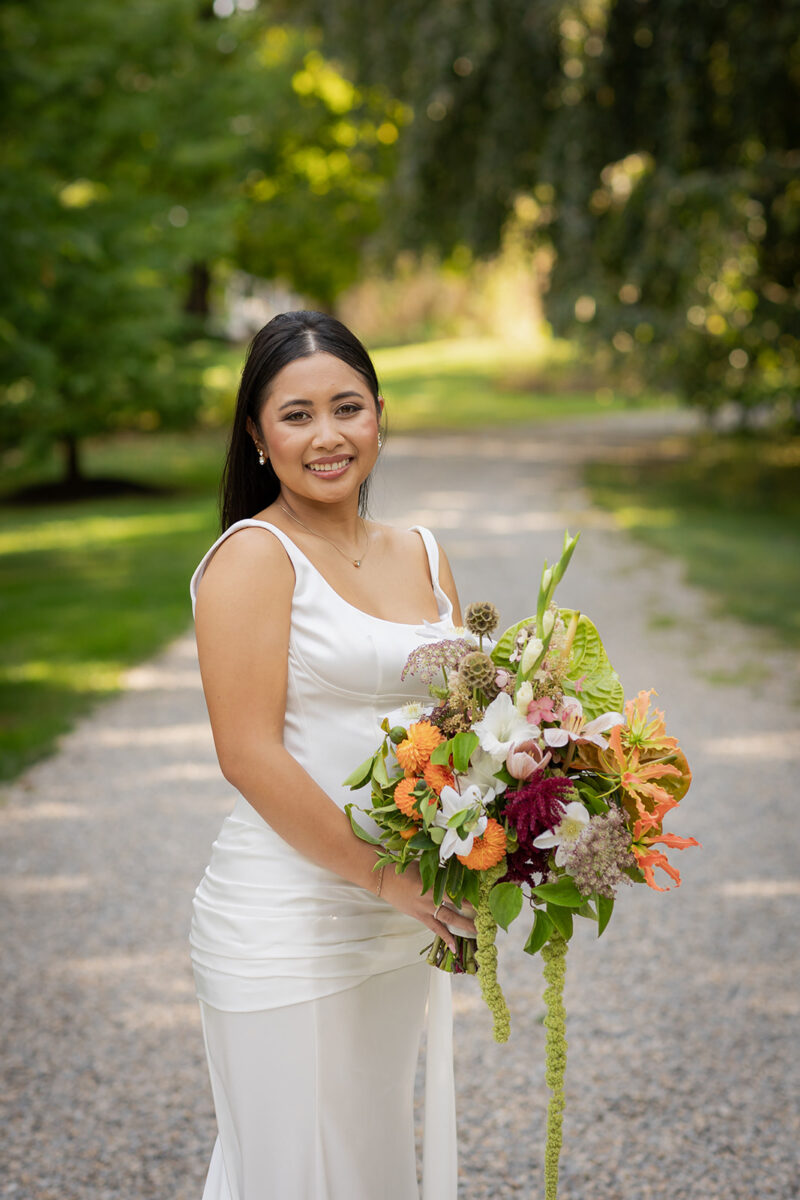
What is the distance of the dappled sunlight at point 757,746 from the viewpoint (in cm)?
678

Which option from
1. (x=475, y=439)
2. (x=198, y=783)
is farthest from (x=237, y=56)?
(x=198, y=783)

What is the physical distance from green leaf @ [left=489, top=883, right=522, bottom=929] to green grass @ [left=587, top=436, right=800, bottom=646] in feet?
26.3

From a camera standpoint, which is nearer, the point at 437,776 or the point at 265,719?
the point at 437,776

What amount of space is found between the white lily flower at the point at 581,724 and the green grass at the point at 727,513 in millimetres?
7959

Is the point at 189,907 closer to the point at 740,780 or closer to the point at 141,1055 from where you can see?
the point at 141,1055

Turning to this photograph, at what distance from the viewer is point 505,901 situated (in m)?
1.88

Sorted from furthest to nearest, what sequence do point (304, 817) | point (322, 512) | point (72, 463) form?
point (72, 463)
point (322, 512)
point (304, 817)

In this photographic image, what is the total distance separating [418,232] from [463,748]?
17.4 meters

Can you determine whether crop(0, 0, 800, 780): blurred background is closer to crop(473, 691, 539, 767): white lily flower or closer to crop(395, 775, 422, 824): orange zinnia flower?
crop(395, 775, 422, 824): orange zinnia flower

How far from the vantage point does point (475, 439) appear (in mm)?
24422

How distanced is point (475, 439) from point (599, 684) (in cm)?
2269

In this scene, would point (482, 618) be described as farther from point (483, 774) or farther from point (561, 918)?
point (561, 918)

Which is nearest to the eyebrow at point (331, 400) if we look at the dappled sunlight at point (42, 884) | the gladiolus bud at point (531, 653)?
the gladiolus bud at point (531, 653)

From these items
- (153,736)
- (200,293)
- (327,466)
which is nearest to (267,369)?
(327,466)
